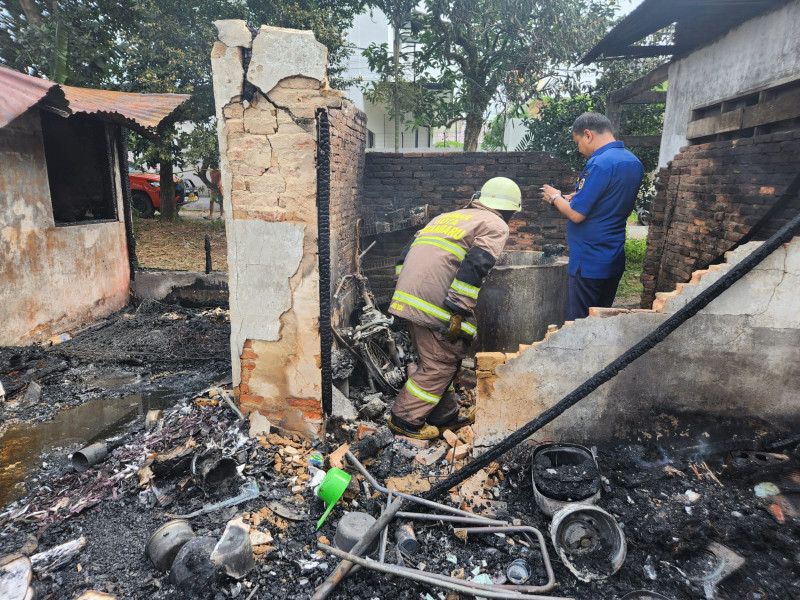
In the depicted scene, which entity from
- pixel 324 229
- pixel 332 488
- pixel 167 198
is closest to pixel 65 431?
pixel 332 488

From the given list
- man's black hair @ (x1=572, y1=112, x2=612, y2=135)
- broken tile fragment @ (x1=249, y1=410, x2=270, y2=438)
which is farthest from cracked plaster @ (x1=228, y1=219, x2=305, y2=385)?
man's black hair @ (x1=572, y1=112, x2=612, y2=135)

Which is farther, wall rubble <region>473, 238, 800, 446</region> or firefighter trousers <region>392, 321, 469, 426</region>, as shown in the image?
firefighter trousers <region>392, 321, 469, 426</region>

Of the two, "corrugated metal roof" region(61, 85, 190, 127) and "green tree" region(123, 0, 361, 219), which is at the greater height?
"green tree" region(123, 0, 361, 219)

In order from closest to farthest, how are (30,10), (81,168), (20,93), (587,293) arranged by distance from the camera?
1. (587,293)
2. (20,93)
3. (81,168)
4. (30,10)

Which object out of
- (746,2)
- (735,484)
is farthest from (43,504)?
(746,2)

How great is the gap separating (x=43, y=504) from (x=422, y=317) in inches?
105

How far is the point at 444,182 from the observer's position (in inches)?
295

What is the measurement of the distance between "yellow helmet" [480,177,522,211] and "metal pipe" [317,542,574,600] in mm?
2753

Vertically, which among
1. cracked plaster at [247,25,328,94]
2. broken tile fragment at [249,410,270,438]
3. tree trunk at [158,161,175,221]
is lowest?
broken tile fragment at [249,410,270,438]

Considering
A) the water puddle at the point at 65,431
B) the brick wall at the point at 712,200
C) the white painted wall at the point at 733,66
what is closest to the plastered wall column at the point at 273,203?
the water puddle at the point at 65,431

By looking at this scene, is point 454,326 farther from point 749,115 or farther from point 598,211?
point 749,115

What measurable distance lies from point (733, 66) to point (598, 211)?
290 centimetres

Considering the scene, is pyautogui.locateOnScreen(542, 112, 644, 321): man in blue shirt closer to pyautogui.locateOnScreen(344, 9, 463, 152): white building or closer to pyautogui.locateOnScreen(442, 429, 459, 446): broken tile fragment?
pyautogui.locateOnScreen(442, 429, 459, 446): broken tile fragment

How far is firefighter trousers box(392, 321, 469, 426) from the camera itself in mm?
3773
